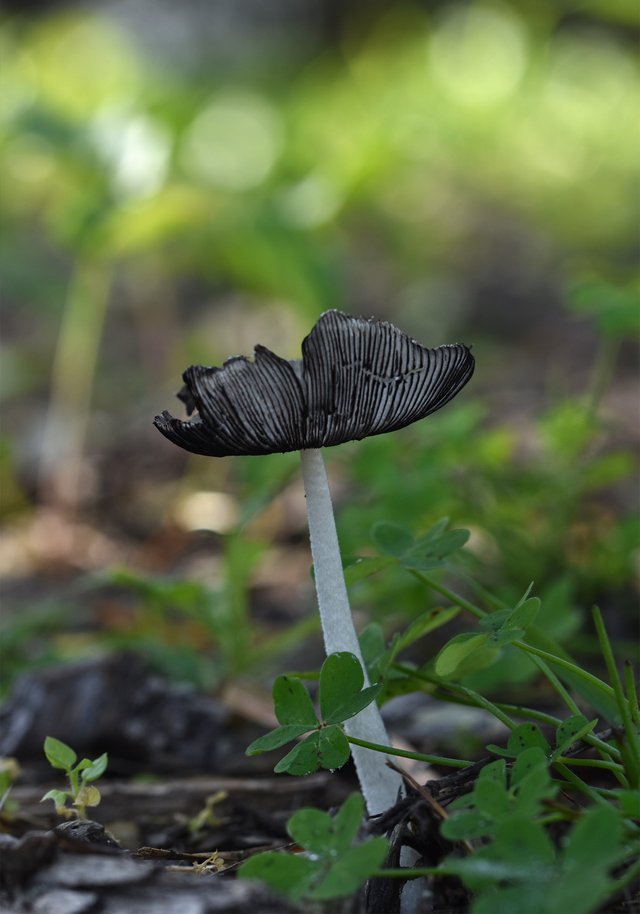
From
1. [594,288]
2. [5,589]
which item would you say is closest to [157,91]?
[5,589]

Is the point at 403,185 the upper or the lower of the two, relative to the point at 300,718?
upper

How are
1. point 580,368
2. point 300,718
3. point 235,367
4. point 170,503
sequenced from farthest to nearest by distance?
point 580,368
point 170,503
point 300,718
point 235,367

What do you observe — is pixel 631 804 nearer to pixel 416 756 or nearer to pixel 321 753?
pixel 416 756

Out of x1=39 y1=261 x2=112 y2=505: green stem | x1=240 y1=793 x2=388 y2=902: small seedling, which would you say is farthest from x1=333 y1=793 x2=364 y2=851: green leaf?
x1=39 y1=261 x2=112 y2=505: green stem

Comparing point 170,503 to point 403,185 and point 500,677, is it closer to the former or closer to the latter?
point 500,677

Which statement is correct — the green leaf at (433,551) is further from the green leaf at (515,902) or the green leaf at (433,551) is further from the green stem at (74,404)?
the green stem at (74,404)

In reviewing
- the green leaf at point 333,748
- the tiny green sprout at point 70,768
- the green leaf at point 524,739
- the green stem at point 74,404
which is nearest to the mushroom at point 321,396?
the green leaf at point 333,748

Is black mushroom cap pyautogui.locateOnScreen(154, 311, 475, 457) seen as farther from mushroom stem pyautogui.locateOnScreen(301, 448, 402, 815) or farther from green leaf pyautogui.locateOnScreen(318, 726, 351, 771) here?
green leaf pyautogui.locateOnScreen(318, 726, 351, 771)
